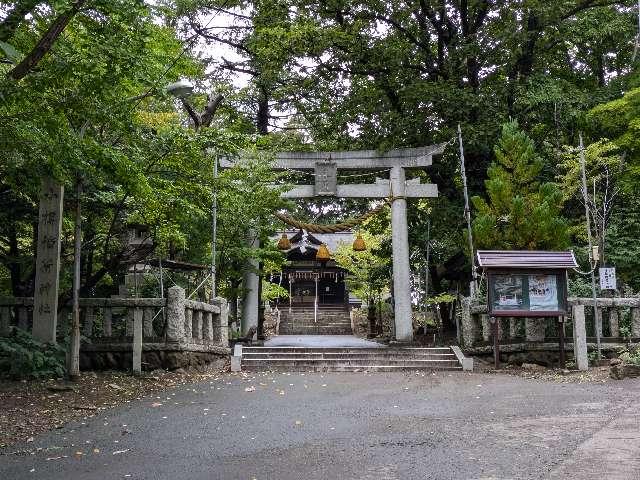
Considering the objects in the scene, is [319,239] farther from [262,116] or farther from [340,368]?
[340,368]

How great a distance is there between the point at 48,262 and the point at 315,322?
22866 mm

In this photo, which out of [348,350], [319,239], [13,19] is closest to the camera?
[13,19]

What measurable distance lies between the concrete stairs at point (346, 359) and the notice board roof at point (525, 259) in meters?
2.51

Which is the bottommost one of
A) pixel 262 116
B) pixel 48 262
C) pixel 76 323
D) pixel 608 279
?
pixel 76 323

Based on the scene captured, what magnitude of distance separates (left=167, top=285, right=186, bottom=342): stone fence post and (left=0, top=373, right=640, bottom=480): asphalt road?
2.15 m

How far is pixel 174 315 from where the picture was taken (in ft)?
38.0

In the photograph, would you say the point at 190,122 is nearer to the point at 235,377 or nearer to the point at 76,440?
the point at 235,377

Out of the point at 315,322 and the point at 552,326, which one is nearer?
the point at 552,326

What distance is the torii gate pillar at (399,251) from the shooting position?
55.9 ft

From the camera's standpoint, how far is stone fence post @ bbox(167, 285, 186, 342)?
456 inches

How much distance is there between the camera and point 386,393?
9.42 m

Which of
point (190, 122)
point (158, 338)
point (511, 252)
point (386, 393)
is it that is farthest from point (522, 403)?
point (190, 122)

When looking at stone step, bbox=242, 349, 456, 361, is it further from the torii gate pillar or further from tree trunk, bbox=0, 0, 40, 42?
tree trunk, bbox=0, 0, 40, 42

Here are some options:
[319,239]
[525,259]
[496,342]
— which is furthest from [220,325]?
[319,239]
